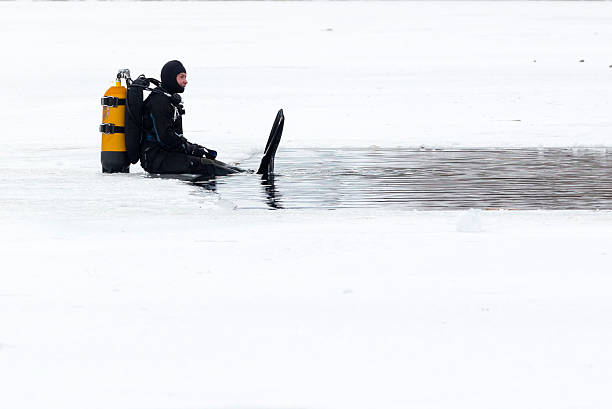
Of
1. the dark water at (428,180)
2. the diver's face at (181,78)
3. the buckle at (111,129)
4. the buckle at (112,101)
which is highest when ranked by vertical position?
the diver's face at (181,78)

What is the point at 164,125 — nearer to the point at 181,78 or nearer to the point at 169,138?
the point at 169,138

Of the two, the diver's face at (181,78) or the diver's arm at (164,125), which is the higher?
the diver's face at (181,78)

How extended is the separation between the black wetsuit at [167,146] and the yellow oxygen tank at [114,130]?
0.69 ft

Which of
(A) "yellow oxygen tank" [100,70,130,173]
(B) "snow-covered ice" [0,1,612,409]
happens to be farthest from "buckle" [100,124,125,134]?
(B) "snow-covered ice" [0,1,612,409]

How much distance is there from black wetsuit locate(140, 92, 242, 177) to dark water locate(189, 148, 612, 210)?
309 millimetres

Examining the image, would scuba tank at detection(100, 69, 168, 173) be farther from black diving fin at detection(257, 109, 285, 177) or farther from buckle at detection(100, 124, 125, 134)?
black diving fin at detection(257, 109, 285, 177)

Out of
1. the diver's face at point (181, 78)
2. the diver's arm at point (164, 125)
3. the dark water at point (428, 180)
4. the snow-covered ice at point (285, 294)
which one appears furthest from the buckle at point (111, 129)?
the dark water at point (428, 180)

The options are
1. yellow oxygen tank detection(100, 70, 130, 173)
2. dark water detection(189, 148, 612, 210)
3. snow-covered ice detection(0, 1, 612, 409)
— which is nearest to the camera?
snow-covered ice detection(0, 1, 612, 409)

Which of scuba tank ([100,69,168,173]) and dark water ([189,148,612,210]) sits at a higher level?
scuba tank ([100,69,168,173])

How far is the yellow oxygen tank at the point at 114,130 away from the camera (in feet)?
37.9

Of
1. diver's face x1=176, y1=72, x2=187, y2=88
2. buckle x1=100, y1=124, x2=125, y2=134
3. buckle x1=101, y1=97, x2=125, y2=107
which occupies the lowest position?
buckle x1=100, y1=124, x2=125, y2=134

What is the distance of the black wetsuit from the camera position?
11438mm

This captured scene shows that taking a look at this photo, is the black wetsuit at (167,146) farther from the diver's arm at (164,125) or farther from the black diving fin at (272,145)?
the black diving fin at (272,145)

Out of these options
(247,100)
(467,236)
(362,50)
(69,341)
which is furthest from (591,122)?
(362,50)
